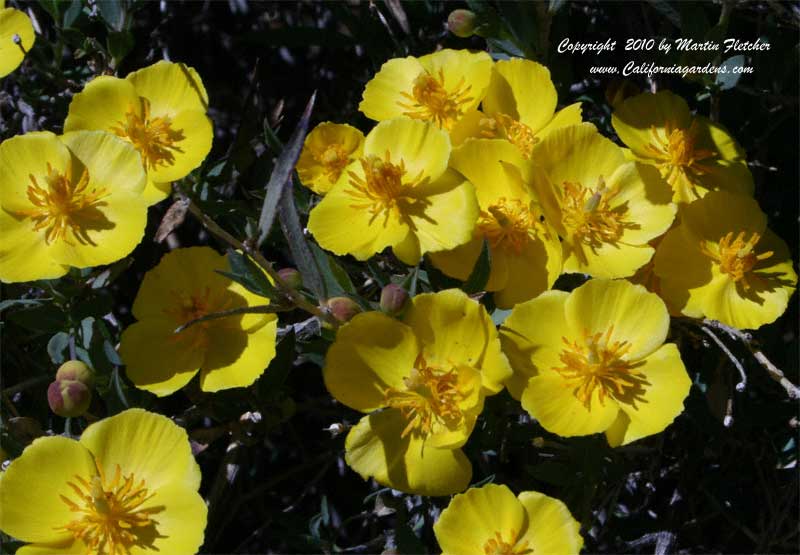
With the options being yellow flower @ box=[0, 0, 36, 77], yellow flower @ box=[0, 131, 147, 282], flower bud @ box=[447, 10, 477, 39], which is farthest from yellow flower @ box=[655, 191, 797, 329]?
yellow flower @ box=[0, 0, 36, 77]

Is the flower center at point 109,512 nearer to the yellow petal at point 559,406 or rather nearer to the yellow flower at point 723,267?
the yellow petal at point 559,406

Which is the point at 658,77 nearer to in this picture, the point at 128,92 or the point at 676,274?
the point at 676,274

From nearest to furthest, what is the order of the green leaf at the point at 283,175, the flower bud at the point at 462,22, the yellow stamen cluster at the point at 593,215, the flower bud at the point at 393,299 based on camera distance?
the green leaf at the point at 283,175, the flower bud at the point at 393,299, the yellow stamen cluster at the point at 593,215, the flower bud at the point at 462,22

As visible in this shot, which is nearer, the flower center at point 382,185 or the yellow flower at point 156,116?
the flower center at point 382,185

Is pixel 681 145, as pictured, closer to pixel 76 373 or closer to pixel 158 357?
pixel 158 357

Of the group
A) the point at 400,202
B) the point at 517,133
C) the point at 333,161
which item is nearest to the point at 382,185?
the point at 400,202

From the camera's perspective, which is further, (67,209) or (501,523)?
(67,209)

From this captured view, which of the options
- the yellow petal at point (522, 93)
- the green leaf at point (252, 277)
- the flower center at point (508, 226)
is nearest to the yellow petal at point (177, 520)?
the green leaf at point (252, 277)
